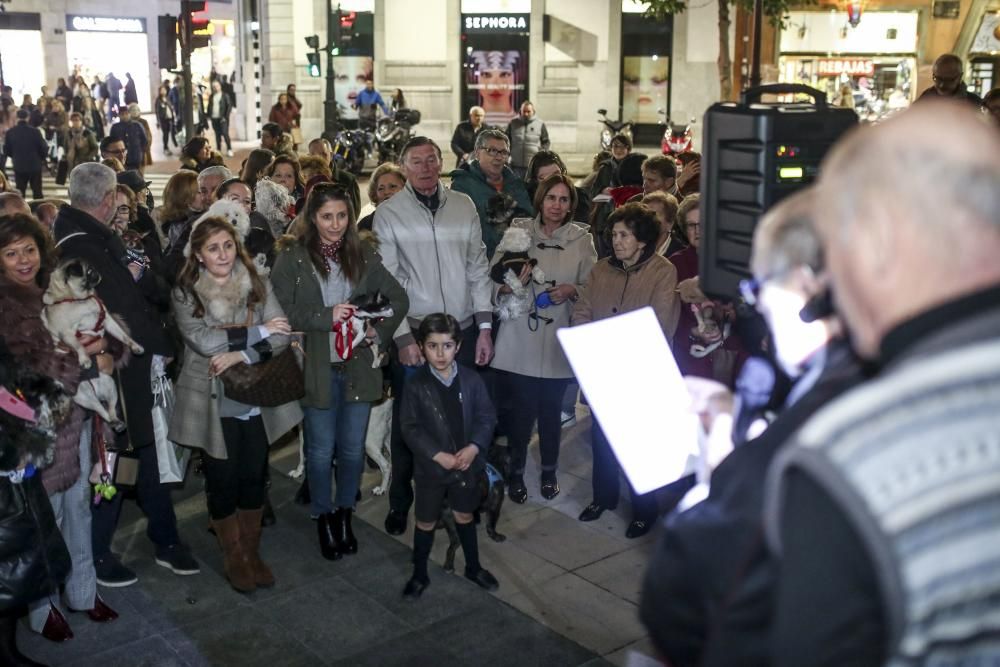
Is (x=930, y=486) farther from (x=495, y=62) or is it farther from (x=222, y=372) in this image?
(x=495, y=62)

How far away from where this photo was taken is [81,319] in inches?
202

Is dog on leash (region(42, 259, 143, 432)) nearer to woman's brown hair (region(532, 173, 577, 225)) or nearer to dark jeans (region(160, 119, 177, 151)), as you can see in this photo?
woman's brown hair (region(532, 173, 577, 225))

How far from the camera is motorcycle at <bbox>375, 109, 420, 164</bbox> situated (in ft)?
83.1

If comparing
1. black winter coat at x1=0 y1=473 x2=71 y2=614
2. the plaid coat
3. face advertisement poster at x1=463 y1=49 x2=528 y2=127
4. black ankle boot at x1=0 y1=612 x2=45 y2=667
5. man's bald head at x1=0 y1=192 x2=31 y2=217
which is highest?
face advertisement poster at x1=463 y1=49 x2=528 y2=127

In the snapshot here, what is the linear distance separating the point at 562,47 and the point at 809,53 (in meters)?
6.19

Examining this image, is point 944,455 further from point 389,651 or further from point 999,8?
point 999,8

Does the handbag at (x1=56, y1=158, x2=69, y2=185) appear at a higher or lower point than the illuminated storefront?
lower

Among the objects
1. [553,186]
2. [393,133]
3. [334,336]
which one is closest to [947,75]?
[553,186]

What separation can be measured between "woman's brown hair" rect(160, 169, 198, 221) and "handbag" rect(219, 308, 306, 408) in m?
2.36

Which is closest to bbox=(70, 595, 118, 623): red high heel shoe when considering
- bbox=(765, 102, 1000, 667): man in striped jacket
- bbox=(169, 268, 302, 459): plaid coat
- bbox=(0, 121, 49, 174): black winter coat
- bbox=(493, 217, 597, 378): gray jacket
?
bbox=(169, 268, 302, 459): plaid coat

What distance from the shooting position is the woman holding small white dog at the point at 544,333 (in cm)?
683

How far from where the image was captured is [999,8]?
81.9ft

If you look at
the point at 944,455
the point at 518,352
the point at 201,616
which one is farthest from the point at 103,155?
the point at 944,455

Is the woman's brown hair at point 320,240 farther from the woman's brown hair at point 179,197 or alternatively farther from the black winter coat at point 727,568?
the black winter coat at point 727,568
